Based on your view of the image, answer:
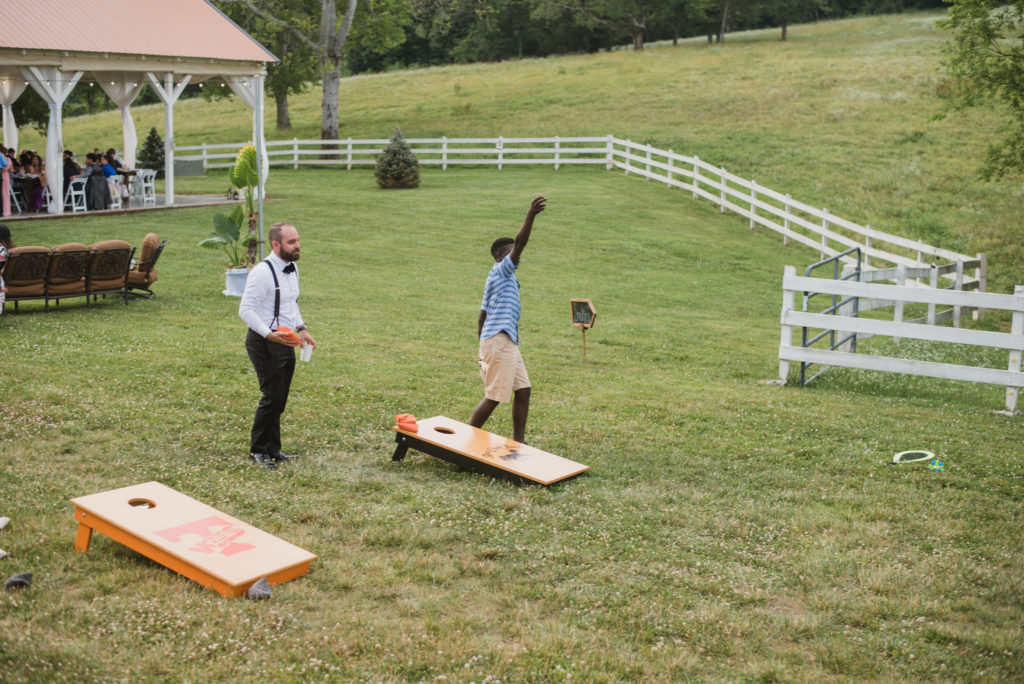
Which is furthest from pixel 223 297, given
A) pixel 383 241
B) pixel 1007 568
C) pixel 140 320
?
pixel 1007 568

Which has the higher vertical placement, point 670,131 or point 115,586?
point 670,131

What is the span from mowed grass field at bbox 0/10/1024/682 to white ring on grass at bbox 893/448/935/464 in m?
0.16

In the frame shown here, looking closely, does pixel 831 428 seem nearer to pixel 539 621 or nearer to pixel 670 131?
pixel 539 621

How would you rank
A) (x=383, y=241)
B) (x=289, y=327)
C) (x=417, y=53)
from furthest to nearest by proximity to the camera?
(x=417, y=53), (x=383, y=241), (x=289, y=327)

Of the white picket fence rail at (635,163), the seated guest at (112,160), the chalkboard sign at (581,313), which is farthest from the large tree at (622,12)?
Answer: the chalkboard sign at (581,313)

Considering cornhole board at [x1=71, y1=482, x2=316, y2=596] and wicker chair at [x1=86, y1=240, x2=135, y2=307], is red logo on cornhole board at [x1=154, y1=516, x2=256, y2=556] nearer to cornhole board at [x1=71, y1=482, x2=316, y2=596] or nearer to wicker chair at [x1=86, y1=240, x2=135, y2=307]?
cornhole board at [x1=71, y1=482, x2=316, y2=596]

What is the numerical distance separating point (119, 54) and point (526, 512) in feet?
67.1

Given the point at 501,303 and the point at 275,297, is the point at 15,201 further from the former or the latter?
the point at 501,303

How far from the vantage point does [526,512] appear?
6.64 meters

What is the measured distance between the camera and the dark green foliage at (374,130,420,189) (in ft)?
95.7

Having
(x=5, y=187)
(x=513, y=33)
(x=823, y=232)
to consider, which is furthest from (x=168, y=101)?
(x=513, y=33)

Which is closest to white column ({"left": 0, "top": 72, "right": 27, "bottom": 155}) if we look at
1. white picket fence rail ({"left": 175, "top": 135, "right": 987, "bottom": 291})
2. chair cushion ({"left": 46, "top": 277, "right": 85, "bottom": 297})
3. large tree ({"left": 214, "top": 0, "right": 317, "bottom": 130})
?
white picket fence rail ({"left": 175, "top": 135, "right": 987, "bottom": 291})

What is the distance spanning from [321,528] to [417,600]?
1.27 meters

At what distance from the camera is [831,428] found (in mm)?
9281
